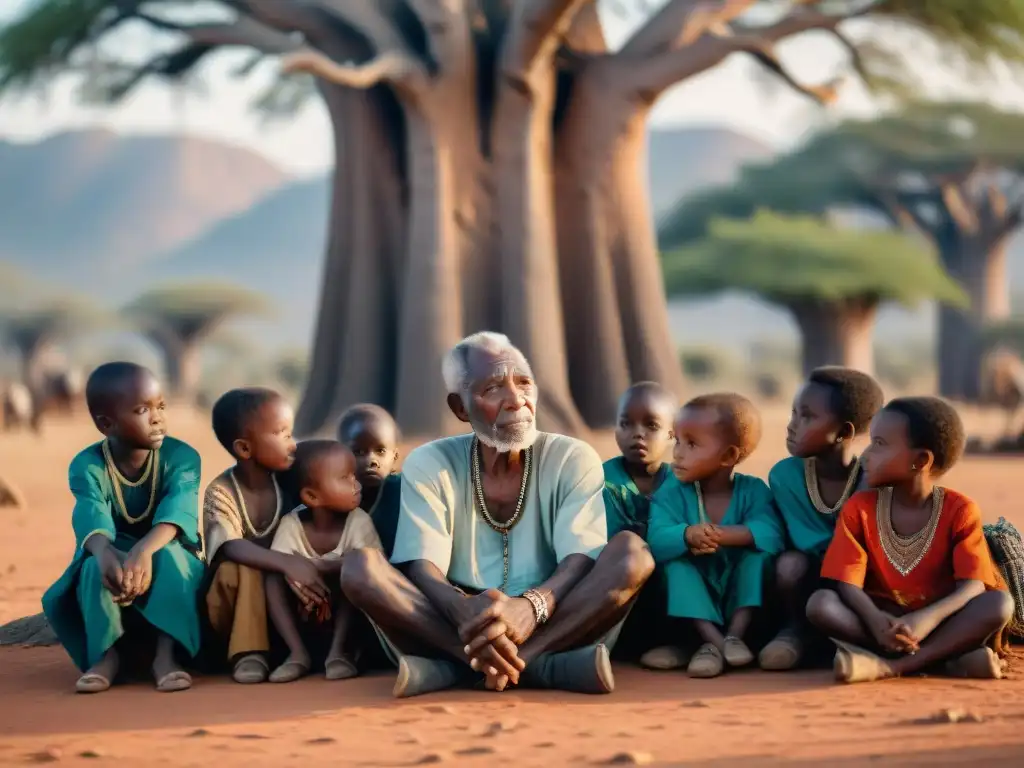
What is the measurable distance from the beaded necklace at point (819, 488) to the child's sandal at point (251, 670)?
6.65 ft

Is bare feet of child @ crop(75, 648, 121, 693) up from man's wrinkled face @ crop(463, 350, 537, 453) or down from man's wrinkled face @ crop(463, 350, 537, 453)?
down

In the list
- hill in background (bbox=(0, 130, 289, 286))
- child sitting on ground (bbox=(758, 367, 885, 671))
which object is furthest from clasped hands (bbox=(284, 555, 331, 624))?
hill in background (bbox=(0, 130, 289, 286))

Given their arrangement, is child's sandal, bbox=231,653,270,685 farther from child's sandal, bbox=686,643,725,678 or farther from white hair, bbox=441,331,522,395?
child's sandal, bbox=686,643,725,678

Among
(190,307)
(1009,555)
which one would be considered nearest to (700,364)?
(190,307)

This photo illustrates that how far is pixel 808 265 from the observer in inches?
984

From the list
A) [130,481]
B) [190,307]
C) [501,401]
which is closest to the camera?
[501,401]

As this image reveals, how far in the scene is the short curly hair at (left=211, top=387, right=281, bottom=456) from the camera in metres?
5.14

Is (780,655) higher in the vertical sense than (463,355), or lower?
lower

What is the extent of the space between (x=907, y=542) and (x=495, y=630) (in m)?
1.45

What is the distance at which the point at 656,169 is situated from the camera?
155 m

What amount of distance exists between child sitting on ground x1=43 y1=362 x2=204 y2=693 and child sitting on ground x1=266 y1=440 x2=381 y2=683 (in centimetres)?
30

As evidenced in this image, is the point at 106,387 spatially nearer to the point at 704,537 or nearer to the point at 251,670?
the point at 251,670

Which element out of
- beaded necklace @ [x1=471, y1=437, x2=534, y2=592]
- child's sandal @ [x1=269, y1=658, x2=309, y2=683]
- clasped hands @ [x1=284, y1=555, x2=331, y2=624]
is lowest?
child's sandal @ [x1=269, y1=658, x2=309, y2=683]

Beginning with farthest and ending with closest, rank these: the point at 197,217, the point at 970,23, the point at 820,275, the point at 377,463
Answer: the point at 197,217
the point at 820,275
the point at 970,23
the point at 377,463
